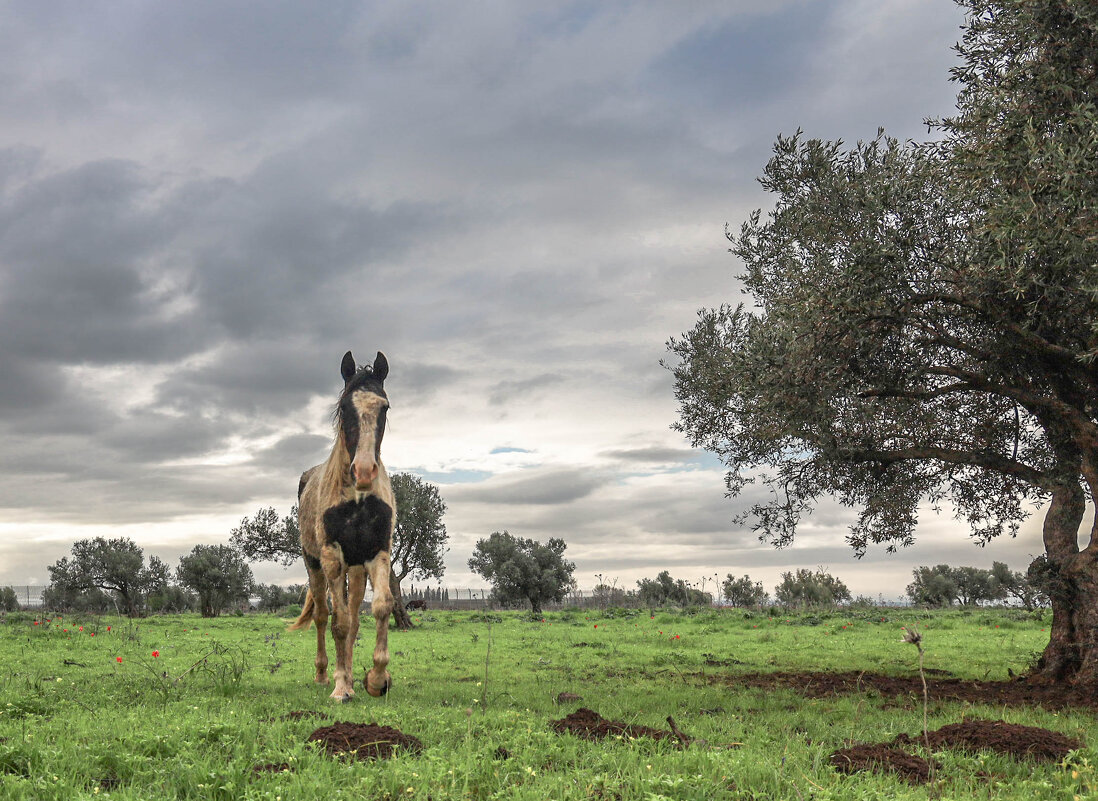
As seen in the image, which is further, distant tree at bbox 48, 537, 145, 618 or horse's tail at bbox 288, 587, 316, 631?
distant tree at bbox 48, 537, 145, 618

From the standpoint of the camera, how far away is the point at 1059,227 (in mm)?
11414

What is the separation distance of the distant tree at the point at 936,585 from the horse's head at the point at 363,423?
8195cm

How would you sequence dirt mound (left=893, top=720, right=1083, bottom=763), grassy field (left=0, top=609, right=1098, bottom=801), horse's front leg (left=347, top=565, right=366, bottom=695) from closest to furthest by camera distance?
1. grassy field (left=0, top=609, right=1098, bottom=801)
2. dirt mound (left=893, top=720, right=1083, bottom=763)
3. horse's front leg (left=347, top=565, right=366, bottom=695)

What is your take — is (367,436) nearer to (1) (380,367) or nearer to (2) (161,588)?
(1) (380,367)

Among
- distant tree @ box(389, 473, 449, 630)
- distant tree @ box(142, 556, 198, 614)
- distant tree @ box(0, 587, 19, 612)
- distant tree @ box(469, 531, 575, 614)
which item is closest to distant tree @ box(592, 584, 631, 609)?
distant tree @ box(469, 531, 575, 614)

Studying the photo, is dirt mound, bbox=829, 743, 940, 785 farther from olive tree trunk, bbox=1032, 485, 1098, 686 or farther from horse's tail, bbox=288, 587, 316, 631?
horse's tail, bbox=288, 587, 316, 631

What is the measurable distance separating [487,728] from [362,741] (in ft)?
5.75

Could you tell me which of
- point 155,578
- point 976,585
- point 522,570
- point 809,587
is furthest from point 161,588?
point 976,585

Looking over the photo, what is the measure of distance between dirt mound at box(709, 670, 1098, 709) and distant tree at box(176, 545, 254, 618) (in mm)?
67602

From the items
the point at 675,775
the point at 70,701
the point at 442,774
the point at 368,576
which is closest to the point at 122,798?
the point at 442,774

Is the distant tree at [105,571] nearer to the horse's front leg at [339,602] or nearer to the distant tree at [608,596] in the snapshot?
the distant tree at [608,596]

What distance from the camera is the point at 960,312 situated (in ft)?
53.8

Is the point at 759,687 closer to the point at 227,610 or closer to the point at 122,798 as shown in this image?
the point at 122,798

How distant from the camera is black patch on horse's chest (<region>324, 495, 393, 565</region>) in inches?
517
